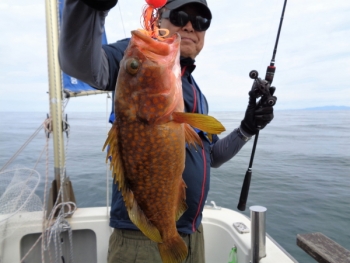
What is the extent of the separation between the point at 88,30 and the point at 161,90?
1.37 feet

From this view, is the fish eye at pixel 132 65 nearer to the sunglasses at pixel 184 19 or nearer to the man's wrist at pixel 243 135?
the sunglasses at pixel 184 19

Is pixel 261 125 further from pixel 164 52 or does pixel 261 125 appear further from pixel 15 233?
pixel 15 233

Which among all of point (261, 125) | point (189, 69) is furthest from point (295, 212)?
point (189, 69)

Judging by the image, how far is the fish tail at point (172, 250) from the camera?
4.96 ft

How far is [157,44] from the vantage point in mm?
1260

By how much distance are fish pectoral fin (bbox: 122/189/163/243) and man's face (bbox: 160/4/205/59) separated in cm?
118

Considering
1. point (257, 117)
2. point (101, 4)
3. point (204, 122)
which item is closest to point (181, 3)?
point (101, 4)

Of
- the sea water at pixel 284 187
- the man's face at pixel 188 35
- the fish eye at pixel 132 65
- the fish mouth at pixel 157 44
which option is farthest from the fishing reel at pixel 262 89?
the sea water at pixel 284 187

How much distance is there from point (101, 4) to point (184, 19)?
100 cm

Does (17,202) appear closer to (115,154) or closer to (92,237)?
(92,237)

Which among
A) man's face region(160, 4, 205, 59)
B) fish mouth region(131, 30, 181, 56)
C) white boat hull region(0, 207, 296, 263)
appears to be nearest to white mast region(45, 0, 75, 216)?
white boat hull region(0, 207, 296, 263)

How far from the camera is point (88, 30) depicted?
3.67ft

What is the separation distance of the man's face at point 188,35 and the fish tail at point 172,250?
53.6 inches

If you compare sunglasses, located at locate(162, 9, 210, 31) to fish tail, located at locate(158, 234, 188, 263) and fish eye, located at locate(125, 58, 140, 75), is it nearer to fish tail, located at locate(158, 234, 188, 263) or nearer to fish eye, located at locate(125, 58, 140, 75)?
fish eye, located at locate(125, 58, 140, 75)
